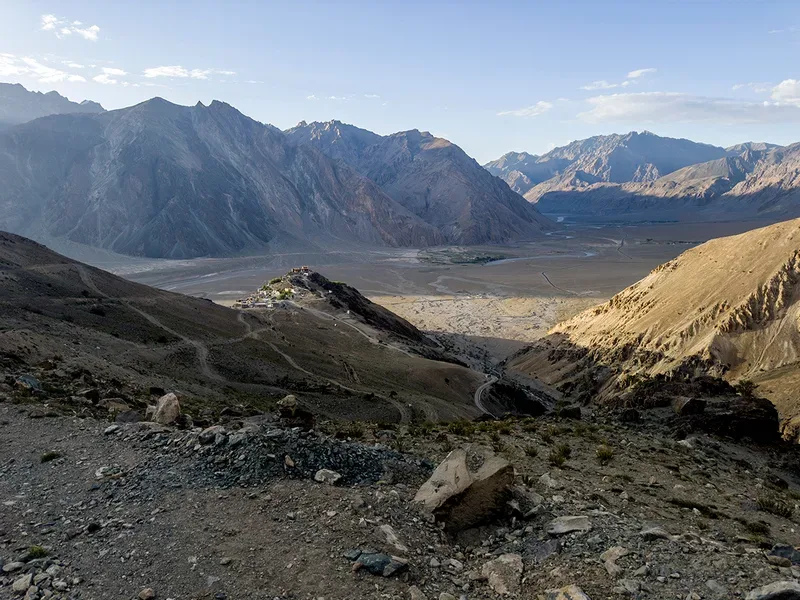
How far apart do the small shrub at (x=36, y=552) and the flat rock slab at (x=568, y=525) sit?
6894 millimetres

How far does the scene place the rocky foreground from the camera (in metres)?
6.44

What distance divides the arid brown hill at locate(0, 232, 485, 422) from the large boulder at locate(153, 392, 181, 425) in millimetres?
2595

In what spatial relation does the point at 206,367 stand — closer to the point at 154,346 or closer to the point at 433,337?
the point at 154,346

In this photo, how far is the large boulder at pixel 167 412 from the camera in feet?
39.5

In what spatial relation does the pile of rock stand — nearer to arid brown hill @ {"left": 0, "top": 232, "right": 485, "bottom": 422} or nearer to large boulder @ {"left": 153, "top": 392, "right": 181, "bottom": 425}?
large boulder @ {"left": 153, "top": 392, "right": 181, "bottom": 425}

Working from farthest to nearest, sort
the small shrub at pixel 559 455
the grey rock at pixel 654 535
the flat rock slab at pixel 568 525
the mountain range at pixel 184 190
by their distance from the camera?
the mountain range at pixel 184 190 → the small shrub at pixel 559 455 → the flat rock slab at pixel 568 525 → the grey rock at pixel 654 535

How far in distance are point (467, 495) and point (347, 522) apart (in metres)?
1.88

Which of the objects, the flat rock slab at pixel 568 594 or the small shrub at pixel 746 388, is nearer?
the flat rock slab at pixel 568 594

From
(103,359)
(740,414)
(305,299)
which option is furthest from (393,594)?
(305,299)

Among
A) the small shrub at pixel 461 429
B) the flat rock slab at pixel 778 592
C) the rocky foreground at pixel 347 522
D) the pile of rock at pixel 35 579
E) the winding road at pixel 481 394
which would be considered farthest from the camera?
the winding road at pixel 481 394

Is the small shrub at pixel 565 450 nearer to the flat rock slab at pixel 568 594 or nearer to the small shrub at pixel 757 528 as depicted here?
the small shrub at pixel 757 528

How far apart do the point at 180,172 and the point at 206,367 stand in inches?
5797

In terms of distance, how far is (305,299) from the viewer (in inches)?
2028

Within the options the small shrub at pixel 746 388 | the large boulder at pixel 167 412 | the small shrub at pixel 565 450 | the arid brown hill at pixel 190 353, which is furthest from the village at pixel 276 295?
the small shrub at pixel 565 450
